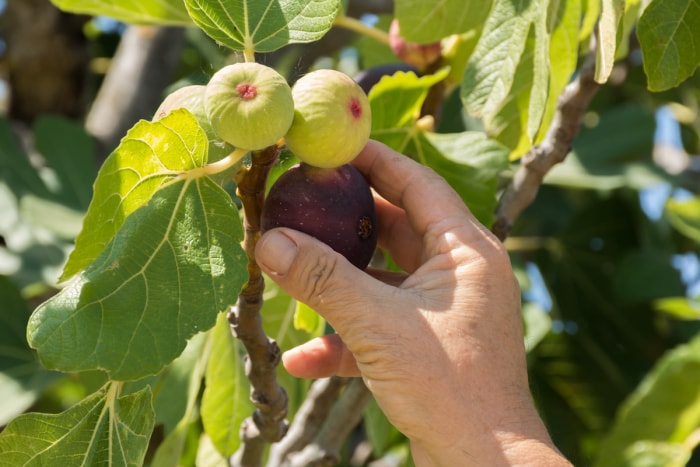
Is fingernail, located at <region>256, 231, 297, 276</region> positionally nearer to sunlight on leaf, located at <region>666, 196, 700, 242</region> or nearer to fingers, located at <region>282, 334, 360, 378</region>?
fingers, located at <region>282, 334, 360, 378</region>

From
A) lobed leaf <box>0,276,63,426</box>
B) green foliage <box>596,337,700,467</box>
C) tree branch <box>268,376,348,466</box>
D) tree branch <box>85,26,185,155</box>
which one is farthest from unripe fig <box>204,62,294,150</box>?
tree branch <box>85,26,185,155</box>

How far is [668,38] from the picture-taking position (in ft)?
3.51

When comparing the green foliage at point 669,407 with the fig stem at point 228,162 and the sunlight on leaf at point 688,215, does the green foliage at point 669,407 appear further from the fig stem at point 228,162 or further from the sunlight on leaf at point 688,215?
the fig stem at point 228,162

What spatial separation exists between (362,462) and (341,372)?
3.72ft

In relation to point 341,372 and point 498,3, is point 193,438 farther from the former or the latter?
point 498,3

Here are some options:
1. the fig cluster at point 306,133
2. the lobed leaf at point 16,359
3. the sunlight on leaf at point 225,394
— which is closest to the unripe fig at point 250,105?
the fig cluster at point 306,133

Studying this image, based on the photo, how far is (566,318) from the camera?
2.83m

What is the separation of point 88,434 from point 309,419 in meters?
0.60

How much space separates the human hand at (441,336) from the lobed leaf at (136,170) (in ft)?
0.45

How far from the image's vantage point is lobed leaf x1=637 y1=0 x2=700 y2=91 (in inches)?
41.6

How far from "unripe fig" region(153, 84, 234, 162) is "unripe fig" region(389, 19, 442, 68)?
0.59 meters

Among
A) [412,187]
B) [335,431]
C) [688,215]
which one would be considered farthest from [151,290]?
[688,215]

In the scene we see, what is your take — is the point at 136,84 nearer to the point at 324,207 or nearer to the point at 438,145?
the point at 438,145

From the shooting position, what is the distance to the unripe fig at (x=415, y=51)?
5.26 feet
